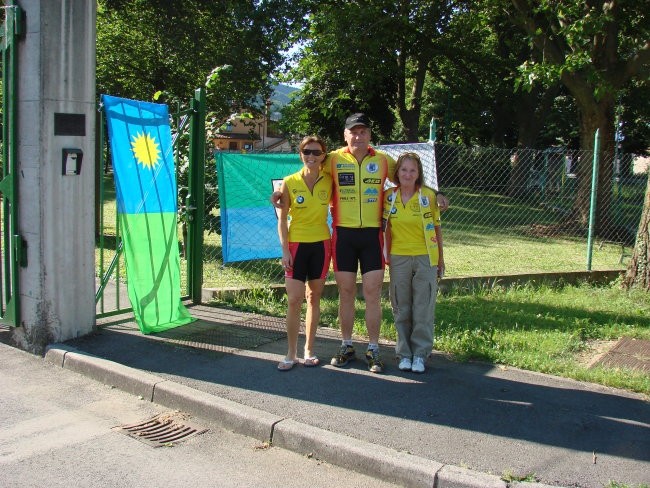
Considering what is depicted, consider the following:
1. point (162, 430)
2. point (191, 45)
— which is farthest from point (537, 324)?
point (191, 45)

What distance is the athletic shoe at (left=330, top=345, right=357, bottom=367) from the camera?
5348 millimetres

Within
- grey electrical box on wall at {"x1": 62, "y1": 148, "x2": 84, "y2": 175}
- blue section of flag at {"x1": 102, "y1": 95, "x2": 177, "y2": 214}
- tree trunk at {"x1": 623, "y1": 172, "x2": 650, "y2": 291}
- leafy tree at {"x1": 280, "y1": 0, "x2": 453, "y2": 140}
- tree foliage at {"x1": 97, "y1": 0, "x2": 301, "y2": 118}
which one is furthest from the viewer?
Answer: tree foliage at {"x1": 97, "y1": 0, "x2": 301, "y2": 118}

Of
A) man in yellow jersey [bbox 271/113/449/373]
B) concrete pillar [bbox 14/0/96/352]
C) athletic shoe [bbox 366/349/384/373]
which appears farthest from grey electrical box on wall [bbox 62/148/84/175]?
athletic shoe [bbox 366/349/384/373]

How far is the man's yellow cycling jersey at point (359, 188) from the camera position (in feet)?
16.7

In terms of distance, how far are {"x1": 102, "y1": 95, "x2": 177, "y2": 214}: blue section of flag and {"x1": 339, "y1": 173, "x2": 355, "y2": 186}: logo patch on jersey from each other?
2.05 metres

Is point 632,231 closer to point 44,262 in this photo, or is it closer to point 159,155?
point 159,155

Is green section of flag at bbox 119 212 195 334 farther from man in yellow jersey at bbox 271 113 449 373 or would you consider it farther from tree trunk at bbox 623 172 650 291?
tree trunk at bbox 623 172 650 291

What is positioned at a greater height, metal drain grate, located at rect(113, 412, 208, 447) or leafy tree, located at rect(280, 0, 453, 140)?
leafy tree, located at rect(280, 0, 453, 140)

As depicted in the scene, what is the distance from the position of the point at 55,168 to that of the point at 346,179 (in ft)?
8.30

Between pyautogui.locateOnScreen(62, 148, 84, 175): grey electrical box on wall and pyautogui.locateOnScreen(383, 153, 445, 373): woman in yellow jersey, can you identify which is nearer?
pyautogui.locateOnScreen(383, 153, 445, 373): woman in yellow jersey

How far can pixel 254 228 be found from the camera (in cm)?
809

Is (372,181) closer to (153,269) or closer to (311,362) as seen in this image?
(311,362)

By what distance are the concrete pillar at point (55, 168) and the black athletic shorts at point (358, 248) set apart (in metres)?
2.35

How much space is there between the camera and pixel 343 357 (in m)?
5.36
